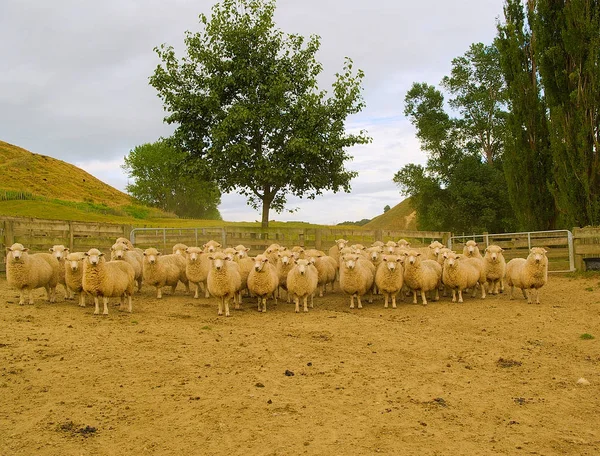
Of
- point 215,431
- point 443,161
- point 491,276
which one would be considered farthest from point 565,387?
point 443,161

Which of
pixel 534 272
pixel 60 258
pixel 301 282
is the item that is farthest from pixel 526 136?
pixel 60 258

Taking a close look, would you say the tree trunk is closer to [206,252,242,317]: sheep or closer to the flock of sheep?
the flock of sheep

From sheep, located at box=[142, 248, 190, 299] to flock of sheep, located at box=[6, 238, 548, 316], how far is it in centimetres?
3

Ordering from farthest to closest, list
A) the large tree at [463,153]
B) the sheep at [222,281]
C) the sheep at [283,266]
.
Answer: the large tree at [463,153] → the sheep at [283,266] → the sheep at [222,281]

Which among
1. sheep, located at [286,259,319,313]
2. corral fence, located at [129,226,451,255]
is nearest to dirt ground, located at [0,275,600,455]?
sheep, located at [286,259,319,313]

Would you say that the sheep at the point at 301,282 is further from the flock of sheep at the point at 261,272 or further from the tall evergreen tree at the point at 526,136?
the tall evergreen tree at the point at 526,136

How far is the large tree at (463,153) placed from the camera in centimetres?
4134

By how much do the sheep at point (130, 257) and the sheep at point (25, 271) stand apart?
1.64 meters

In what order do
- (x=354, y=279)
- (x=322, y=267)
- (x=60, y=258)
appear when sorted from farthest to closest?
(x=322, y=267)
(x=354, y=279)
(x=60, y=258)

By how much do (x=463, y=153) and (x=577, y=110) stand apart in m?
21.4

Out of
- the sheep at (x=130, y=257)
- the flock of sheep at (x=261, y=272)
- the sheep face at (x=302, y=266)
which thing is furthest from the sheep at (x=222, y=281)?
the sheep at (x=130, y=257)

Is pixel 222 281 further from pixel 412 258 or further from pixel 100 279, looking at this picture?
pixel 412 258

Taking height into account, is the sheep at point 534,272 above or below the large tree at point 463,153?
below

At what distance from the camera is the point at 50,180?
6347 cm
